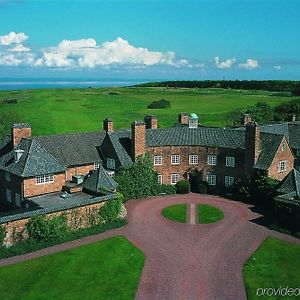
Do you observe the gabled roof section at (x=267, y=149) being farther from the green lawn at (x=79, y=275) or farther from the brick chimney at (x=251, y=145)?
the green lawn at (x=79, y=275)

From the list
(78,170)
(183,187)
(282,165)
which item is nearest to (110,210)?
(78,170)

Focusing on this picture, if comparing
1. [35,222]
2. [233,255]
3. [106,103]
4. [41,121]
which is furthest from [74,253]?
[106,103]

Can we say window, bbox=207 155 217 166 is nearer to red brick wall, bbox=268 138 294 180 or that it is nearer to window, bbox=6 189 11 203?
red brick wall, bbox=268 138 294 180

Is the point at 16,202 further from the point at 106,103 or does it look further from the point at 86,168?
the point at 106,103

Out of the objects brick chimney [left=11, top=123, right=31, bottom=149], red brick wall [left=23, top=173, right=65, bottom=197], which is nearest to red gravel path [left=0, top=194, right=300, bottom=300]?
red brick wall [left=23, top=173, right=65, bottom=197]

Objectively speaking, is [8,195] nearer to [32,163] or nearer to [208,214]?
[32,163]

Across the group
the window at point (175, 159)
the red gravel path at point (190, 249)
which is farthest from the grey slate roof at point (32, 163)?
the window at point (175, 159)

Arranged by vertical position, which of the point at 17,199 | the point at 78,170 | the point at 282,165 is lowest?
the point at 17,199
